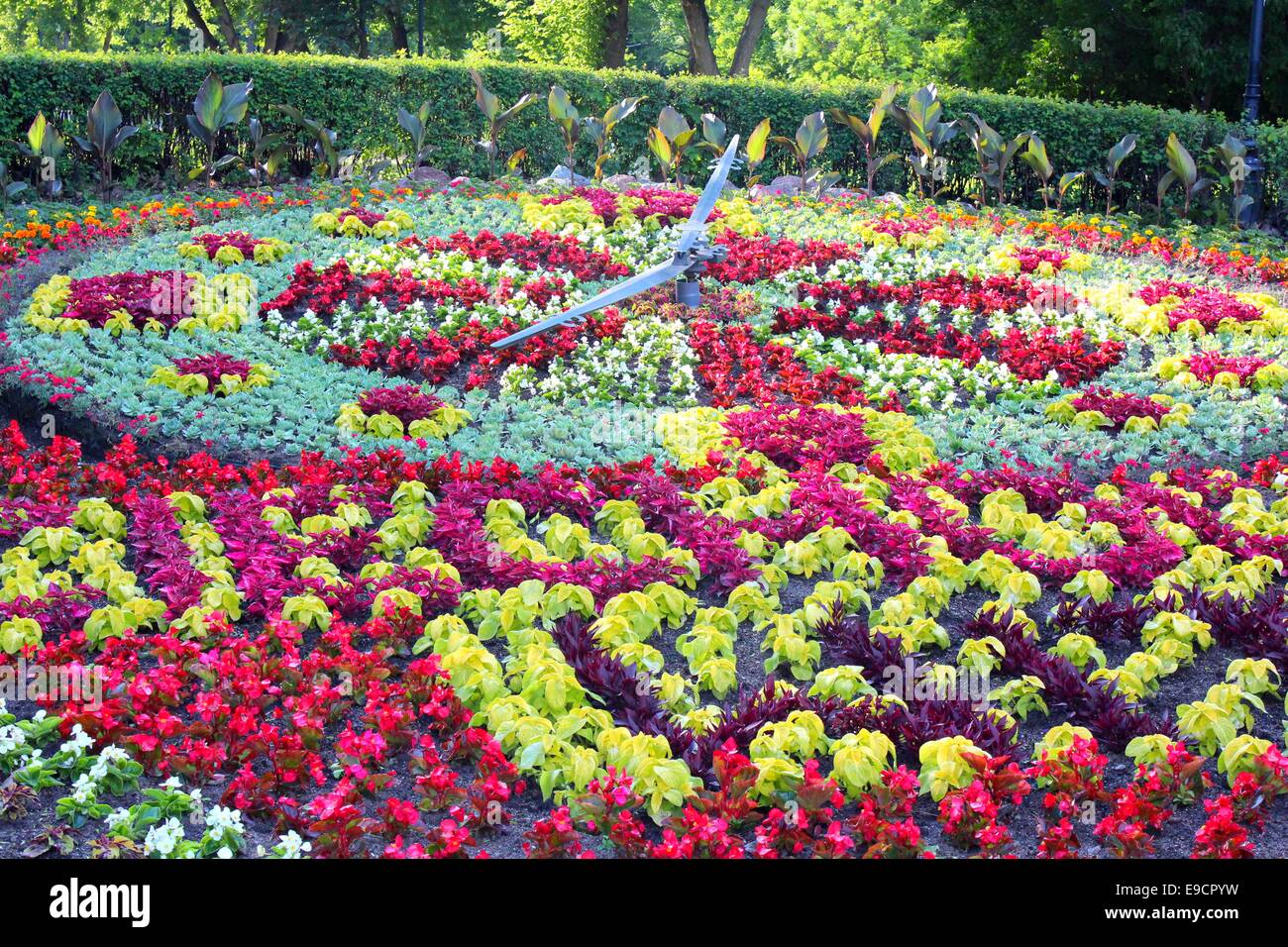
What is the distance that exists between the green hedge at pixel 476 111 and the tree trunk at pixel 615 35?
911 centimetres

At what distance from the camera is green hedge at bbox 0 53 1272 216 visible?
14297 mm

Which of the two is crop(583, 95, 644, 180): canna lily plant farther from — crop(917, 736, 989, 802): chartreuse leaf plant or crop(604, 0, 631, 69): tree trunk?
crop(604, 0, 631, 69): tree trunk

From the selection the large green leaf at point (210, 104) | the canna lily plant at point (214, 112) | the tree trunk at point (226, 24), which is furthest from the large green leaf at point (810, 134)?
the tree trunk at point (226, 24)

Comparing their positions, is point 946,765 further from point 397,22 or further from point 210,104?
point 397,22

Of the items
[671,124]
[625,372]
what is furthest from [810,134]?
[625,372]

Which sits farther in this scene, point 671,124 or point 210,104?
point 671,124

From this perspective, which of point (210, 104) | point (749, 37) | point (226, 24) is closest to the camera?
point (210, 104)

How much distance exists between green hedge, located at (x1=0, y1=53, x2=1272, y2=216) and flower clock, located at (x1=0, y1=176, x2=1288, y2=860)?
376 cm

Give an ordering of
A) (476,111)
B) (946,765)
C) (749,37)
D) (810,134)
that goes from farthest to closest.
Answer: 1. (749,37)
2. (476,111)
3. (810,134)
4. (946,765)

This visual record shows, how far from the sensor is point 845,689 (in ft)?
16.4

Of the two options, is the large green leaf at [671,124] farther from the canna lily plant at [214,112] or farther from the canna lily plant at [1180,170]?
the canna lily plant at [1180,170]

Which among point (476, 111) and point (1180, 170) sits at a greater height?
point (476, 111)

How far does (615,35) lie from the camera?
84.9ft

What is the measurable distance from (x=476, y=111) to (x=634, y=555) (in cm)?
1112
